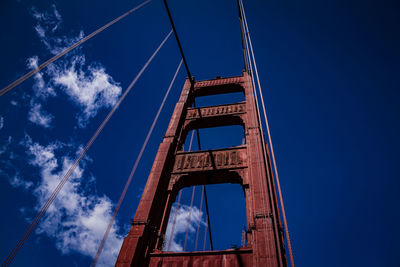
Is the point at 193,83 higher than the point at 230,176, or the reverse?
the point at 193,83

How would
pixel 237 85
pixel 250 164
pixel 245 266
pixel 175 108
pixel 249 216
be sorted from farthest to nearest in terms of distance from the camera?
pixel 237 85 → pixel 175 108 → pixel 250 164 → pixel 249 216 → pixel 245 266

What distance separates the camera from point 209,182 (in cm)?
1206

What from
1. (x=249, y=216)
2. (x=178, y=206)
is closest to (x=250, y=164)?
(x=249, y=216)

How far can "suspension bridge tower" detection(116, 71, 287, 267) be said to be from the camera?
312 inches

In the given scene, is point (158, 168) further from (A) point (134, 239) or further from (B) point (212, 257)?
(B) point (212, 257)

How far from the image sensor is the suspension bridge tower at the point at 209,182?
792 centimetres

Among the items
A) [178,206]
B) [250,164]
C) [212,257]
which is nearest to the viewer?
[212,257]

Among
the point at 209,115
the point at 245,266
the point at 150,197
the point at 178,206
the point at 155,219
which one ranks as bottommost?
the point at 245,266

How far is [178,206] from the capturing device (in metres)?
13.4

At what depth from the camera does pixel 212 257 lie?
27.0 ft

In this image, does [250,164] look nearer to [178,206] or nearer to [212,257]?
[212,257]

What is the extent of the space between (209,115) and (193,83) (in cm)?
473

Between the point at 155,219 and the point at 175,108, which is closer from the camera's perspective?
the point at 155,219

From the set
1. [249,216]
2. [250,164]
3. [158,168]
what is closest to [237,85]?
[250,164]
